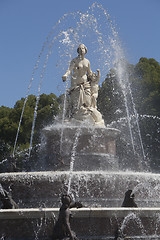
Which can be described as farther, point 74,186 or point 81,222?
point 74,186

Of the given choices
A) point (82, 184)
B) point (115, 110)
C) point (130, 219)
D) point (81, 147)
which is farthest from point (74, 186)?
point (115, 110)

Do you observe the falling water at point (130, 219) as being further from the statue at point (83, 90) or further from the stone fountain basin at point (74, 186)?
the statue at point (83, 90)

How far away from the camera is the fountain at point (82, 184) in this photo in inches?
252

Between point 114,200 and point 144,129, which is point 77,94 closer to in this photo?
point 114,200

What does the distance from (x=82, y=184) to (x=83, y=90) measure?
500 centimetres

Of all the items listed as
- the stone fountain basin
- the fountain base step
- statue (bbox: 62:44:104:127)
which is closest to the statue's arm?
statue (bbox: 62:44:104:127)

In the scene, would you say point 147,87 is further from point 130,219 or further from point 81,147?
point 130,219

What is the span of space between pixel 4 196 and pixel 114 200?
271 cm

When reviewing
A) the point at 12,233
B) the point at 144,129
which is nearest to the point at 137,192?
the point at 12,233

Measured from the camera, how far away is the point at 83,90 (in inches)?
500

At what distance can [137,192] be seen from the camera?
8.91 meters

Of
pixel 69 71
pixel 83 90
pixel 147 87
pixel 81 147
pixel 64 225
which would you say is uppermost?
pixel 147 87

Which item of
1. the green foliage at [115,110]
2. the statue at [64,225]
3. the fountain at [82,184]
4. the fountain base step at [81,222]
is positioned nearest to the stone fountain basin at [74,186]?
the fountain at [82,184]

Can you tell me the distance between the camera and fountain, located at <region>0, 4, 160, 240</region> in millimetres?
6406
